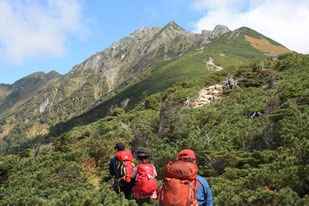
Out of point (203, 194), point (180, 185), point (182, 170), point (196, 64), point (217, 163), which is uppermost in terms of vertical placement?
point (196, 64)

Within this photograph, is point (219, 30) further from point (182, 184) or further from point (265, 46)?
point (182, 184)

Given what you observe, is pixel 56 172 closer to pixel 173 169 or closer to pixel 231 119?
pixel 173 169

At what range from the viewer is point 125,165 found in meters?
4.51

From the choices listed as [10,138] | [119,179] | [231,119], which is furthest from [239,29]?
[10,138]

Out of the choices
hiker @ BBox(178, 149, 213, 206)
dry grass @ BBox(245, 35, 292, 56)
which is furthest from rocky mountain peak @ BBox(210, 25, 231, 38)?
hiker @ BBox(178, 149, 213, 206)

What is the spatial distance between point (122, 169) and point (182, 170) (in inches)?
86.7

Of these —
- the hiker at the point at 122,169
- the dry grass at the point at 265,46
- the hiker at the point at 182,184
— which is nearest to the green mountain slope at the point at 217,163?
the hiker at the point at 122,169

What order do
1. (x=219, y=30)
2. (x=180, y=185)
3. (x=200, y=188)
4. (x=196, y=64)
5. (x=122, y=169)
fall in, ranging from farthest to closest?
(x=219, y=30) < (x=196, y=64) < (x=122, y=169) < (x=200, y=188) < (x=180, y=185)

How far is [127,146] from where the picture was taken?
40.5ft

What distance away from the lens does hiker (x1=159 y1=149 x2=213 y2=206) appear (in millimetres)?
2652

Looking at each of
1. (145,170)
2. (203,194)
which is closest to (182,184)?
(203,194)

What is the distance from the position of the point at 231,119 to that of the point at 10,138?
233707 mm

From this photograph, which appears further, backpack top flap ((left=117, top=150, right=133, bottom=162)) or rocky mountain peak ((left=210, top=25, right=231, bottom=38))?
rocky mountain peak ((left=210, top=25, right=231, bottom=38))

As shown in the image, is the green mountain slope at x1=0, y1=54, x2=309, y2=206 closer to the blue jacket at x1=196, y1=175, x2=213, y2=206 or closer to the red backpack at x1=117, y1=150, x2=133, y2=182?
the red backpack at x1=117, y1=150, x2=133, y2=182
